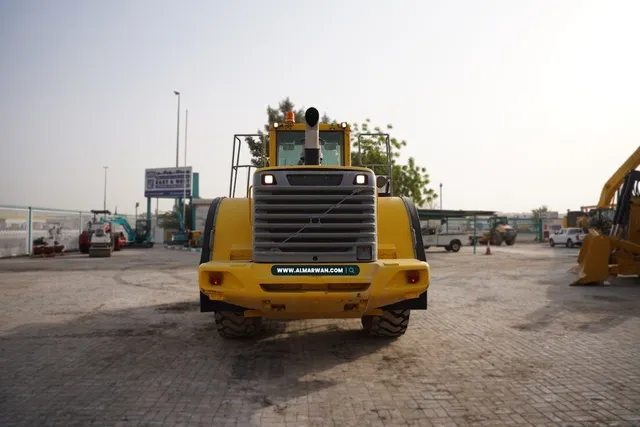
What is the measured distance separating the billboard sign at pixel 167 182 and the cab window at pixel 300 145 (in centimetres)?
3316

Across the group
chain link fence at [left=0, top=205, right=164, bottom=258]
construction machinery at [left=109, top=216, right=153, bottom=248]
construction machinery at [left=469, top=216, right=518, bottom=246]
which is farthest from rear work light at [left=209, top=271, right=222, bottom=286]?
construction machinery at [left=469, top=216, right=518, bottom=246]

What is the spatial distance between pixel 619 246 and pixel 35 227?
27731mm

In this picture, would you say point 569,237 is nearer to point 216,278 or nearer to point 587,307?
point 587,307

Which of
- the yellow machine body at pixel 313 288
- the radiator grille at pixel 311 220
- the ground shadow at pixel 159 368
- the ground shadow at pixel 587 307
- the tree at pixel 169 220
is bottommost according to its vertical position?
the ground shadow at pixel 159 368

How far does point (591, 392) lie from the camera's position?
4617mm

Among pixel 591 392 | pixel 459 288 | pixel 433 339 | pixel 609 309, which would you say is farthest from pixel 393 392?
pixel 459 288

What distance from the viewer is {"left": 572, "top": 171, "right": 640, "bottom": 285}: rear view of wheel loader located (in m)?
12.7

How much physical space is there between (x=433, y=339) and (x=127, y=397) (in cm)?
401

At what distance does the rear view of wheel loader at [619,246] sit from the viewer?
1269 cm

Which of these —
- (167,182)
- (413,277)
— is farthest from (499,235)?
(413,277)

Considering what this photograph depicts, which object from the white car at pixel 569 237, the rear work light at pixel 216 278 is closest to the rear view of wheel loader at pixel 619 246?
the rear work light at pixel 216 278

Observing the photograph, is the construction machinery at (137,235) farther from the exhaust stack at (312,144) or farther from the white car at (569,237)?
the white car at (569,237)

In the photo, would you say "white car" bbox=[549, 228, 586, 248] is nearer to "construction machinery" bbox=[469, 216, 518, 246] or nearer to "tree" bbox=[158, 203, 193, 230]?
"construction machinery" bbox=[469, 216, 518, 246]

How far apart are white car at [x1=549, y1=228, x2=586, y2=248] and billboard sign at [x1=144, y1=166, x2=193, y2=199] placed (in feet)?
92.6
